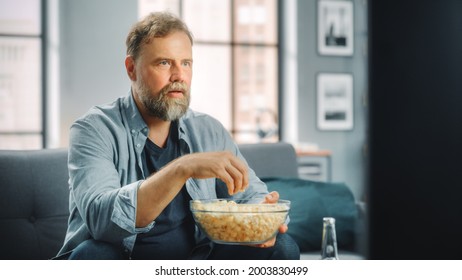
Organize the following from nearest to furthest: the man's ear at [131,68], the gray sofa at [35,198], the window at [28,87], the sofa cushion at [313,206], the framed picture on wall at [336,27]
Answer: the man's ear at [131,68]
the gray sofa at [35,198]
the sofa cushion at [313,206]
the framed picture on wall at [336,27]
the window at [28,87]

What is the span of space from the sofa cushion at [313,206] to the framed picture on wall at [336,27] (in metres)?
0.33

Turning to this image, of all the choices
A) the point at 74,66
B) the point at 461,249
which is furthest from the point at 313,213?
the point at 74,66

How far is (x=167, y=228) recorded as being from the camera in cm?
87

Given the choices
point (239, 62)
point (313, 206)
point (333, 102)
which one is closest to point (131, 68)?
point (313, 206)

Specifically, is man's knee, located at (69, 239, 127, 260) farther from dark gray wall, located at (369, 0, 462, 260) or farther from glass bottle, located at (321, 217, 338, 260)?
dark gray wall, located at (369, 0, 462, 260)

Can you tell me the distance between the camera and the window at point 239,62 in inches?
139

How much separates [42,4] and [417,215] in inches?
101

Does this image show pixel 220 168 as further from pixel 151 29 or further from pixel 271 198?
pixel 151 29

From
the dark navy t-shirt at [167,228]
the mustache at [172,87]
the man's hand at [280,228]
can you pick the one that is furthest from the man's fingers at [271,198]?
the mustache at [172,87]

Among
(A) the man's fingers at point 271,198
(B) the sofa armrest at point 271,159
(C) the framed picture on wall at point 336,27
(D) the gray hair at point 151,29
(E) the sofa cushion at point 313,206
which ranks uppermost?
(C) the framed picture on wall at point 336,27

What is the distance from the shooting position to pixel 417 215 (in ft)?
0.88

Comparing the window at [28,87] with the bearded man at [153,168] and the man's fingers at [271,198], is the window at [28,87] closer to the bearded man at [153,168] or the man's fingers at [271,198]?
the bearded man at [153,168]

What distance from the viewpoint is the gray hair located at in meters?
0.92
